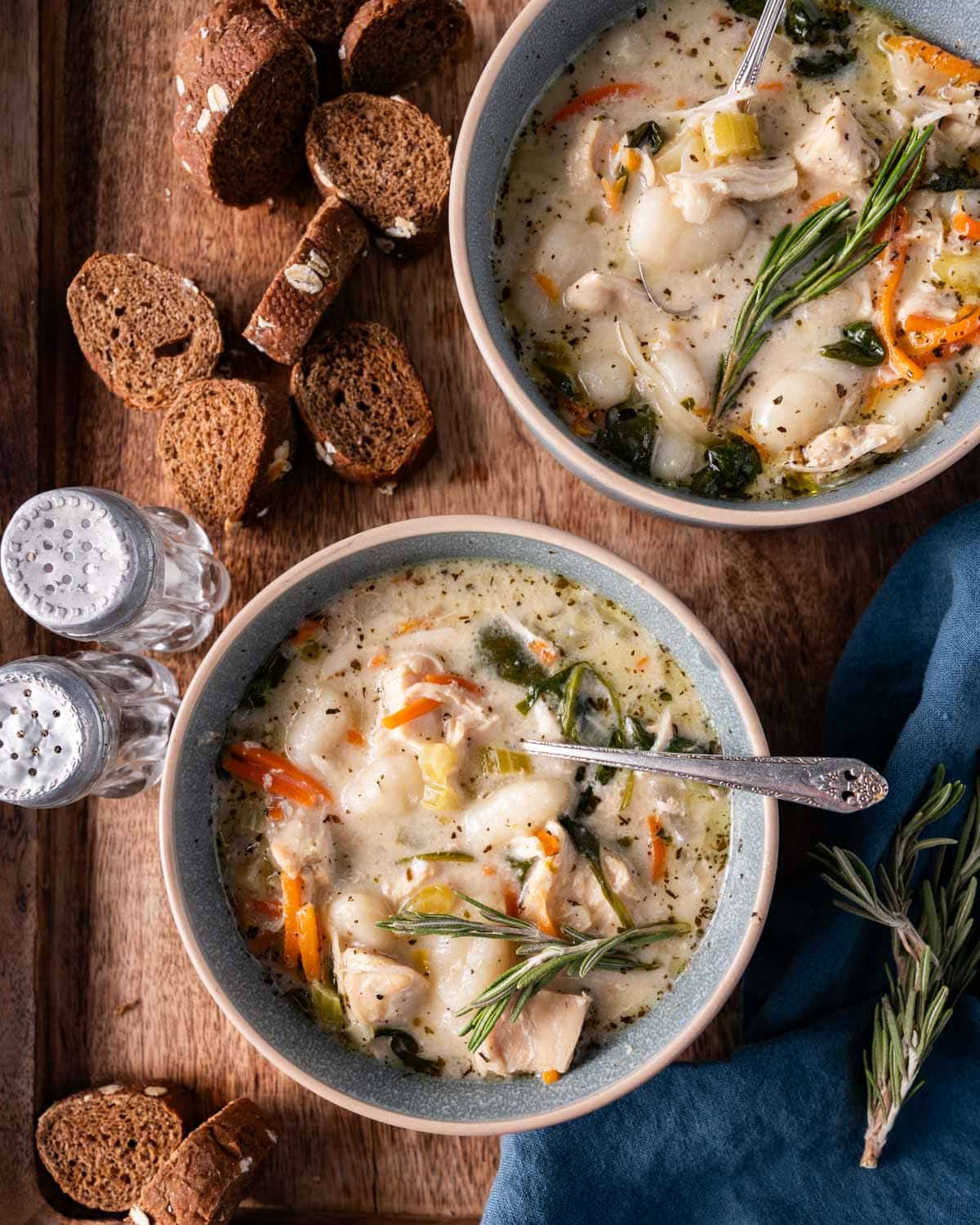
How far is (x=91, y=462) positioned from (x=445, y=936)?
122cm

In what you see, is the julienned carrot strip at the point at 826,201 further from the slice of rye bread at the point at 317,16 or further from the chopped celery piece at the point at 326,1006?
the chopped celery piece at the point at 326,1006

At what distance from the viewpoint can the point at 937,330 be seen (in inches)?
83.0

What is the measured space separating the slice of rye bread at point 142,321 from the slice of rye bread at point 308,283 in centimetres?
13

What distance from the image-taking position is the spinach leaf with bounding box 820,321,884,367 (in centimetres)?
214

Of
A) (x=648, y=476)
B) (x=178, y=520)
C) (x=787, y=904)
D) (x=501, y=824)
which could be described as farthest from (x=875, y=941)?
(x=178, y=520)

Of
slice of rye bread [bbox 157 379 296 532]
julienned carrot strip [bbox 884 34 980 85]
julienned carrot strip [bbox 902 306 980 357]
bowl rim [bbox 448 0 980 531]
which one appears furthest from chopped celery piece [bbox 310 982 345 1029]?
julienned carrot strip [bbox 884 34 980 85]

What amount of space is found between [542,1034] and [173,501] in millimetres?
1265

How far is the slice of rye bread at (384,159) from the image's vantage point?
7.87 feet

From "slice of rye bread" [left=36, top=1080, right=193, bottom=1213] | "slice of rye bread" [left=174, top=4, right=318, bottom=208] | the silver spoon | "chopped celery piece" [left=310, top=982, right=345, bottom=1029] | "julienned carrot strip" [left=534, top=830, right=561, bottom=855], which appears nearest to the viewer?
the silver spoon

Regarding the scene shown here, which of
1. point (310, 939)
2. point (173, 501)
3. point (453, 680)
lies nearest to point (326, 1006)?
point (310, 939)

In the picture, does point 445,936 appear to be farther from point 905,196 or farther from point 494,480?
point 905,196

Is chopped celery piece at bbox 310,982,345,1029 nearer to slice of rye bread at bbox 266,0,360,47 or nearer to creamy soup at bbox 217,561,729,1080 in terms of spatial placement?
creamy soup at bbox 217,561,729,1080

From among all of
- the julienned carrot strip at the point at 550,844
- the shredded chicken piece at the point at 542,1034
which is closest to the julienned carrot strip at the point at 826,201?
the julienned carrot strip at the point at 550,844

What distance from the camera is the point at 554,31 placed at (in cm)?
213
